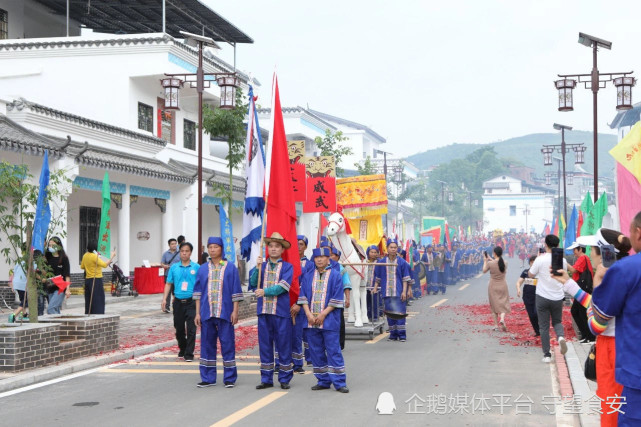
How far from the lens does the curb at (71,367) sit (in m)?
9.54

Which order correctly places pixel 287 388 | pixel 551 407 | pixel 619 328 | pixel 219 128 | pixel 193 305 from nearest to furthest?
pixel 619 328 < pixel 551 407 < pixel 287 388 < pixel 193 305 < pixel 219 128

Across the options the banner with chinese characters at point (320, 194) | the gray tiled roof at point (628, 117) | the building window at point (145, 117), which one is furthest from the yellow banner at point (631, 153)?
the gray tiled roof at point (628, 117)

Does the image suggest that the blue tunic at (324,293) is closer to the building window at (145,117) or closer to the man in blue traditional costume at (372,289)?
the man in blue traditional costume at (372,289)

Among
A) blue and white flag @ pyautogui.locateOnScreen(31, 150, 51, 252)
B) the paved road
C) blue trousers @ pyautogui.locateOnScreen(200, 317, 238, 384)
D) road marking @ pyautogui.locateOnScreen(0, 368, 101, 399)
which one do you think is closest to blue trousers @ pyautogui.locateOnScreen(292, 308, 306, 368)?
the paved road

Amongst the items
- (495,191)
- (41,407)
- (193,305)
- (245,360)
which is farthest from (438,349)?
(495,191)

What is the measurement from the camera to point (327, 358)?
9289mm

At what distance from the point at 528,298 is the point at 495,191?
324 feet

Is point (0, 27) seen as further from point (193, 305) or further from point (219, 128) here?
point (193, 305)

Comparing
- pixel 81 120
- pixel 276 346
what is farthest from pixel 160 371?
pixel 81 120

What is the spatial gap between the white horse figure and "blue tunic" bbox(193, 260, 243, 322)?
533 cm

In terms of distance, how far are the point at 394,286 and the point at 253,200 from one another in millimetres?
4731

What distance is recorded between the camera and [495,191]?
111 meters

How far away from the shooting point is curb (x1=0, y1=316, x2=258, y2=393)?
31.3 feet

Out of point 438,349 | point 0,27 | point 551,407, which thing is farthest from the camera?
point 0,27
